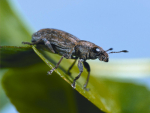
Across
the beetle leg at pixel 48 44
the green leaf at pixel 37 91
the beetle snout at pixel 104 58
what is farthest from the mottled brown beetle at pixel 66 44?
the green leaf at pixel 37 91

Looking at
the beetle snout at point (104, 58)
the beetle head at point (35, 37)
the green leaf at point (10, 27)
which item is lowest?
the beetle snout at point (104, 58)

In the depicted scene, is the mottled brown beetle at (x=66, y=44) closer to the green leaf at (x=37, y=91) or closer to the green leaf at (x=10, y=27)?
the green leaf at (x=10, y=27)

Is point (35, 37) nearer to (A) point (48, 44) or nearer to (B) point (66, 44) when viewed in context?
→ (A) point (48, 44)

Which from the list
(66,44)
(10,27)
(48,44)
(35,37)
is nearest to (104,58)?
(66,44)

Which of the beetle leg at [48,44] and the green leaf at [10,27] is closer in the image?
the green leaf at [10,27]

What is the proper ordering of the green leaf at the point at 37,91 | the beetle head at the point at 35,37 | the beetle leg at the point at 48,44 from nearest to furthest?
1. the green leaf at the point at 37,91
2. the beetle leg at the point at 48,44
3. the beetle head at the point at 35,37

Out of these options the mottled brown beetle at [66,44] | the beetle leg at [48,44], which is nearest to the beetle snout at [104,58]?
the mottled brown beetle at [66,44]

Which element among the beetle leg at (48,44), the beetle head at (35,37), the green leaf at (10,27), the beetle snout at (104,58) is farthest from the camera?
the beetle head at (35,37)

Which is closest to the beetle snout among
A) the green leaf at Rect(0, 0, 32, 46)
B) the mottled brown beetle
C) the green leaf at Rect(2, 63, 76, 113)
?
the mottled brown beetle

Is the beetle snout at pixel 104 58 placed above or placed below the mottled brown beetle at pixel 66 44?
below

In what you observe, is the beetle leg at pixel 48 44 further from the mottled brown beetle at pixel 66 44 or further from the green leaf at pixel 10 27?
the green leaf at pixel 10 27

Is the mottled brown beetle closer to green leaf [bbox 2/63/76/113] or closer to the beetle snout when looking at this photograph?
the beetle snout

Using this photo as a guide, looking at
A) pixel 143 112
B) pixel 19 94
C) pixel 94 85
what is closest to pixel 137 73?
pixel 94 85
